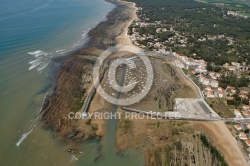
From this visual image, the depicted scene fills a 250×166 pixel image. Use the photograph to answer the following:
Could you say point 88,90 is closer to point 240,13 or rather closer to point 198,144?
point 198,144

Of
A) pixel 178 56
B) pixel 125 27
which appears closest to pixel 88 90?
pixel 178 56

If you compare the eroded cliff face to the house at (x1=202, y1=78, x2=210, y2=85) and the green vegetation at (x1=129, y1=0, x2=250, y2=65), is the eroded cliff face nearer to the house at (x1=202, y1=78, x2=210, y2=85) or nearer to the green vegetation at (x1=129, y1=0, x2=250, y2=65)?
the house at (x1=202, y1=78, x2=210, y2=85)

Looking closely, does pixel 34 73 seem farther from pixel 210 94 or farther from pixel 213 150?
pixel 213 150

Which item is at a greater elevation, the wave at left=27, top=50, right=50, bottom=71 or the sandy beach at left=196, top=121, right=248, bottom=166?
the sandy beach at left=196, top=121, right=248, bottom=166

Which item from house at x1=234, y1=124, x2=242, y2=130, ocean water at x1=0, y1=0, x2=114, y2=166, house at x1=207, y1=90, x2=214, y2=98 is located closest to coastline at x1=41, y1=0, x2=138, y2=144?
ocean water at x1=0, y1=0, x2=114, y2=166

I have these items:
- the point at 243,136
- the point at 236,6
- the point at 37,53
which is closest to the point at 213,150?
the point at 243,136

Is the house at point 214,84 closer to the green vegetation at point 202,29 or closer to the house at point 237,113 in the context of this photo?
the house at point 237,113
